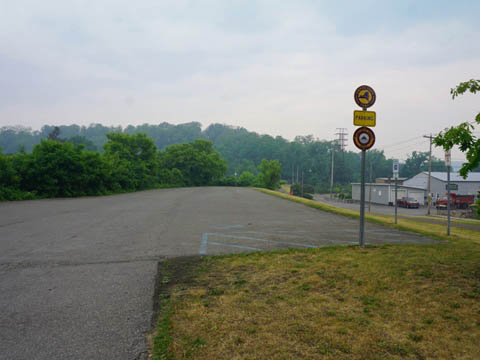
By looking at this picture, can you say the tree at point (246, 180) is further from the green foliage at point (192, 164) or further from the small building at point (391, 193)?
the small building at point (391, 193)

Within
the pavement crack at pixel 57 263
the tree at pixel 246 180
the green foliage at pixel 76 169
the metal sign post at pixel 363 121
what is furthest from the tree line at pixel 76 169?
the tree at pixel 246 180

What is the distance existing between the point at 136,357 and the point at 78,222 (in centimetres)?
930

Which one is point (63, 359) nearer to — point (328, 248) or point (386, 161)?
point (328, 248)

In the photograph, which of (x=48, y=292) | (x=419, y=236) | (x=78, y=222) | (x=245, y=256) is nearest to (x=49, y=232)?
(x=78, y=222)

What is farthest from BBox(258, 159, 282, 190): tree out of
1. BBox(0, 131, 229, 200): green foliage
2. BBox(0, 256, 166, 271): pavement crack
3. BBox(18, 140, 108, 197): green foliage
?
BBox(0, 256, 166, 271): pavement crack

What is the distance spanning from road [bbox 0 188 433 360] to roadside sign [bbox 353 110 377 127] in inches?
114

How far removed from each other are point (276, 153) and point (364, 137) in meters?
139

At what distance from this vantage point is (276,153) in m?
144

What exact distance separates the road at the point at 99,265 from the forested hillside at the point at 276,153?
9942 cm

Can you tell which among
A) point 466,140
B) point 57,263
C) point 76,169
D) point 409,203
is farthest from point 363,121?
point 409,203

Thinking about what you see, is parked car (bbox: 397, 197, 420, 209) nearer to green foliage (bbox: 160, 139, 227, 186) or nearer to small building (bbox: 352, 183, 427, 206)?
small building (bbox: 352, 183, 427, 206)

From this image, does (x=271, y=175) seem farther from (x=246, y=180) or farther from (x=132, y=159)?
(x=132, y=159)

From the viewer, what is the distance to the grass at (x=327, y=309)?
2811 millimetres

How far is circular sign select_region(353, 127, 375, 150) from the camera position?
22.9 feet
